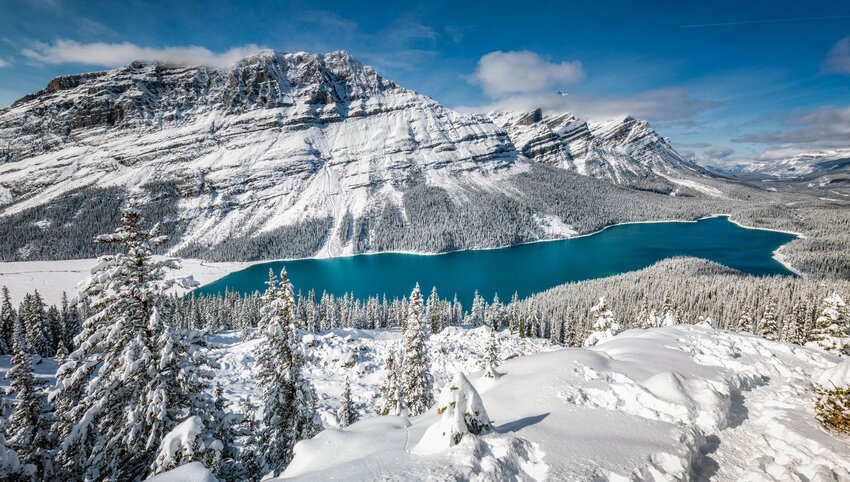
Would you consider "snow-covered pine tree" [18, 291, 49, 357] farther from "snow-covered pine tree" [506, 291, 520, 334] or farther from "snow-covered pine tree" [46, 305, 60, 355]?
"snow-covered pine tree" [506, 291, 520, 334]

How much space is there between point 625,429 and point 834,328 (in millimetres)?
22935

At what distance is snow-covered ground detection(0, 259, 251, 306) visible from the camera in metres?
139

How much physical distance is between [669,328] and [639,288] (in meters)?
105

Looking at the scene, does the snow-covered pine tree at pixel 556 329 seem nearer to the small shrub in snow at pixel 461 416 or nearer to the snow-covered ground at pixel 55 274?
the small shrub in snow at pixel 461 416

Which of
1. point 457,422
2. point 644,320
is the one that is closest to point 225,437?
point 457,422

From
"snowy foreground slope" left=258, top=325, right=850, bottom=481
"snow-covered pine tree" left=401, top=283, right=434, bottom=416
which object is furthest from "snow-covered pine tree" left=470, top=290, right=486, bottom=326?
"snowy foreground slope" left=258, top=325, right=850, bottom=481

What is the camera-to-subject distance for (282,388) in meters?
19.3

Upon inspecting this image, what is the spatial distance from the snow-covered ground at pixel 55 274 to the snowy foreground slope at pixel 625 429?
157 m

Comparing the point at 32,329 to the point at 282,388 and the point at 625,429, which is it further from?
the point at 625,429

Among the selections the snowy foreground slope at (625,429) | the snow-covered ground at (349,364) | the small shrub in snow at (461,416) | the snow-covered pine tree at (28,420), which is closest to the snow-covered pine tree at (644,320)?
the snow-covered ground at (349,364)

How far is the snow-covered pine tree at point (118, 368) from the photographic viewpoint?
11.4 metres

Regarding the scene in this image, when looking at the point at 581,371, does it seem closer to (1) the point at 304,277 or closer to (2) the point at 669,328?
(2) the point at 669,328

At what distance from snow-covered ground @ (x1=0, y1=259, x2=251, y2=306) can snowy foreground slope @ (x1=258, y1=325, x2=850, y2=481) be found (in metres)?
157

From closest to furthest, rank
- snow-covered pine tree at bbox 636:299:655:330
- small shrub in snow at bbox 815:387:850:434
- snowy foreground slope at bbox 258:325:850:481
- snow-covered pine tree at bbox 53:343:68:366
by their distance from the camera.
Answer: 1. snowy foreground slope at bbox 258:325:850:481
2. small shrub in snow at bbox 815:387:850:434
3. snow-covered pine tree at bbox 53:343:68:366
4. snow-covered pine tree at bbox 636:299:655:330
